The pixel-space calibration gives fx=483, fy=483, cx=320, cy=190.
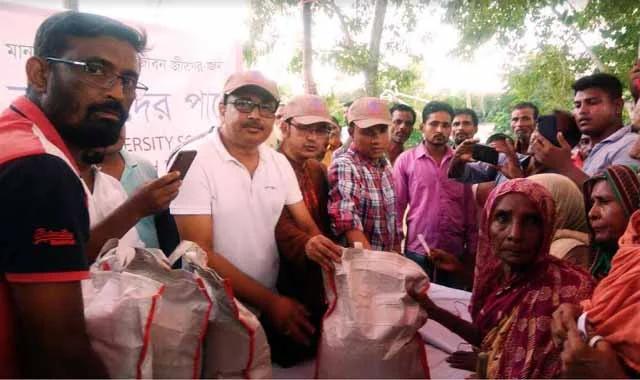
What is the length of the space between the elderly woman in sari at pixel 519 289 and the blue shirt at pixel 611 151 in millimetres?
1138

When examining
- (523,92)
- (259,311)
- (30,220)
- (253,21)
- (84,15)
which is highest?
(253,21)

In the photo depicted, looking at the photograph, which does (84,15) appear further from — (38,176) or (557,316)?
(557,316)

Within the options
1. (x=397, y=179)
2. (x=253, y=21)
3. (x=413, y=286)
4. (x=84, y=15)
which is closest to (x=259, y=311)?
(x=413, y=286)

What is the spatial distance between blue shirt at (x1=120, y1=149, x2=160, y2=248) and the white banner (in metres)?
1.00

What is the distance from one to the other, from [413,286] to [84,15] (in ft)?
3.98

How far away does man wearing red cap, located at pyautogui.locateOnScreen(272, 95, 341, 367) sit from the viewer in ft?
6.66

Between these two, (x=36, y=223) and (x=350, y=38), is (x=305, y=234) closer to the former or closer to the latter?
(x=36, y=223)

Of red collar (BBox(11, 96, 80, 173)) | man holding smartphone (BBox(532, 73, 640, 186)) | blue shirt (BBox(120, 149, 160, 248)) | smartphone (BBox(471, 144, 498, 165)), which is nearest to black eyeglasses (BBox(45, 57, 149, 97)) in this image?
red collar (BBox(11, 96, 80, 173))

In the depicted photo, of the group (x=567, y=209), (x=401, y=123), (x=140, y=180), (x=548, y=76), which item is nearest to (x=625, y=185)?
(x=567, y=209)

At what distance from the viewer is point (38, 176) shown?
90cm

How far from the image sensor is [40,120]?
3.63 feet

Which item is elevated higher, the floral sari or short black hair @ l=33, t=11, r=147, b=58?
short black hair @ l=33, t=11, r=147, b=58

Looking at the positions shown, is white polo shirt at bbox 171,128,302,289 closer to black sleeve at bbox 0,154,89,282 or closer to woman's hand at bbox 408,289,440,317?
woman's hand at bbox 408,289,440,317

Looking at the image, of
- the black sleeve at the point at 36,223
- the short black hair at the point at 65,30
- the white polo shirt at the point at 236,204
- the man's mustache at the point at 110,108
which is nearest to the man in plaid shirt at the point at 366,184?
the white polo shirt at the point at 236,204
